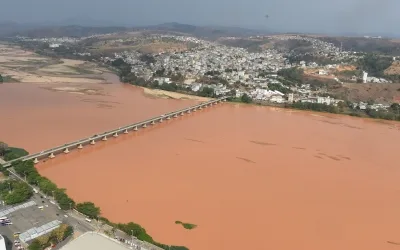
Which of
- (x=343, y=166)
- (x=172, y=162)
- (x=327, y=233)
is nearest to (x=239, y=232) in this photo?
(x=327, y=233)

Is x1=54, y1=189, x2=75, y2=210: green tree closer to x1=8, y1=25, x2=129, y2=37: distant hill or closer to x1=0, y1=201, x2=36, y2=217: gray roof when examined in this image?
x1=0, y1=201, x2=36, y2=217: gray roof

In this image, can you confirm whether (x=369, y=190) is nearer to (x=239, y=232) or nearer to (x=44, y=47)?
(x=239, y=232)

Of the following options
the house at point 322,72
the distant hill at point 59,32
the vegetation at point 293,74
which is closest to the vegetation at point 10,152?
the vegetation at point 293,74

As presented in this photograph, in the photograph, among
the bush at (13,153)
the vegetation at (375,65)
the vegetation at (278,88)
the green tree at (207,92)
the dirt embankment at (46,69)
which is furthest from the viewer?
the vegetation at (375,65)

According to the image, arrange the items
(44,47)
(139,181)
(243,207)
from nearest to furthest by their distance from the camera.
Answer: (243,207) → (139,181) → (44,47)

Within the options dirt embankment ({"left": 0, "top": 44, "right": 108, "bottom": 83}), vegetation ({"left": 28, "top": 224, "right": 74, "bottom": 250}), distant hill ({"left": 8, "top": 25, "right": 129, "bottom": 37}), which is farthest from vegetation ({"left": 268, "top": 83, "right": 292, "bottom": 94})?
distant hill ({"left": 8, "top": 25, "right": 129, "bottom": 37})

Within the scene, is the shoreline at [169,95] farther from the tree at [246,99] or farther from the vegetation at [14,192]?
the vegetation at [14,192]
